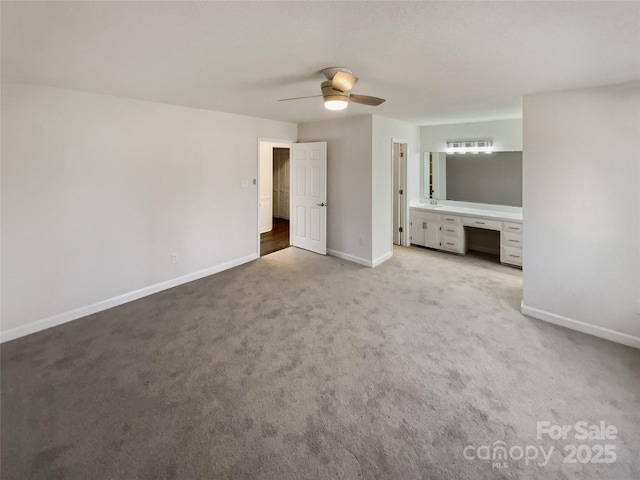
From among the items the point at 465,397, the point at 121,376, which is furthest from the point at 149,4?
the point at 465,397

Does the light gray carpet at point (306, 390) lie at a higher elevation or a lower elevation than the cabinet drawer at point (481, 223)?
lower

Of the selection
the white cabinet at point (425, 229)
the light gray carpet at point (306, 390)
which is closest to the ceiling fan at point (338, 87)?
the light gray carpet at point (306, 390)

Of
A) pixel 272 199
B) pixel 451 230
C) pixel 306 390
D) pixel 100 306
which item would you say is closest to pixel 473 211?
pixel 451 230

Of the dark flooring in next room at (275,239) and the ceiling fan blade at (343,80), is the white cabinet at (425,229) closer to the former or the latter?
the dark flooring in next room at (275,239)

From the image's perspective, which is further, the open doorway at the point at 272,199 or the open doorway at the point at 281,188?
the open doorway at the point at 281,188

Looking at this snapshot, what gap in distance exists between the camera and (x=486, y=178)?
17.9 feet

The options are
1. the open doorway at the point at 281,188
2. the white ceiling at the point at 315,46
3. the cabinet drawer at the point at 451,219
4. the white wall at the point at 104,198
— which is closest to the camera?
the white ceiling at the point at 315,46

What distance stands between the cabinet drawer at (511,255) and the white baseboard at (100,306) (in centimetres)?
428

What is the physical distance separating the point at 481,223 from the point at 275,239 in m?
3.97

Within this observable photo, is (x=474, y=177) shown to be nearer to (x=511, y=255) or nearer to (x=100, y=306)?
(x=511, y=255)

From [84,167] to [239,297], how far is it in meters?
2.15

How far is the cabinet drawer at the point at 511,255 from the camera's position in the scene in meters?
4.78

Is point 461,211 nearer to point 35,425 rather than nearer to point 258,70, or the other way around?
point 258,70

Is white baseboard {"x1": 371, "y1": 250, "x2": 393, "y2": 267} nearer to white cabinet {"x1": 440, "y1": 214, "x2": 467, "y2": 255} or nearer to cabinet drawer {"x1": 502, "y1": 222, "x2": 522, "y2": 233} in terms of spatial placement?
white cabinet {"x1": 440, "y1": 214, "x2": 467, "y2": 255}
